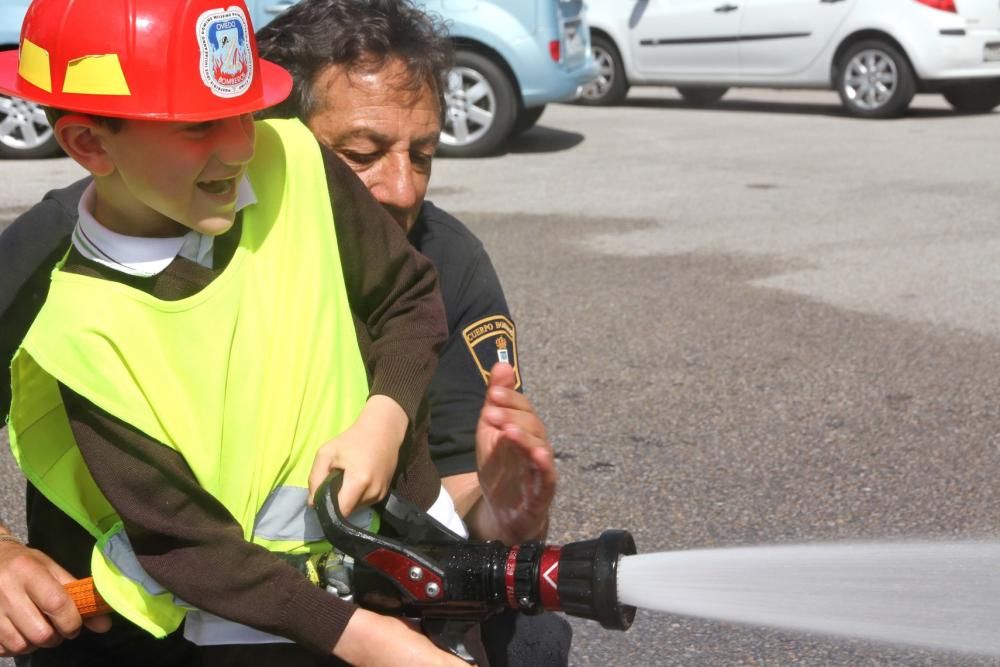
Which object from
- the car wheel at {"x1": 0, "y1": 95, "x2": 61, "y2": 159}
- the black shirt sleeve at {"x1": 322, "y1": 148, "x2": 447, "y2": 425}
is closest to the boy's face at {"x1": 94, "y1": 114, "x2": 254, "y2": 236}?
the black shirt sleeve at {"x1": 322, "y1": 148, "x2": 447, "y2": 425}

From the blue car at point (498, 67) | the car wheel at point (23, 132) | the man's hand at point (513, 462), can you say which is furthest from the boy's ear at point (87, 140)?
the blue car at point (498, 67)

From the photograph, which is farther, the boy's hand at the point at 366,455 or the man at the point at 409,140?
the man at the point at 409,140

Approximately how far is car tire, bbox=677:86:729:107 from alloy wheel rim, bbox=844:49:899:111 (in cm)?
194

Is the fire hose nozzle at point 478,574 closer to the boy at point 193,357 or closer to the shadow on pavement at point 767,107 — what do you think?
the boy at point 193,357

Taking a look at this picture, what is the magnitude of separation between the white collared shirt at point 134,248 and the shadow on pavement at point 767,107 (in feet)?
39.0

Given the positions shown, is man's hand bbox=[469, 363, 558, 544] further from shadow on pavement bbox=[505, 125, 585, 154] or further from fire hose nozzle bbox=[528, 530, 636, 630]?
shadow on pavement bbox=[505, 125, 585, 154]

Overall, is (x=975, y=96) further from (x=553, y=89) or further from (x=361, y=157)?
(x=361, y=157)

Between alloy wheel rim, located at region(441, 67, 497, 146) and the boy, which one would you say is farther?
alloy wheel rim, located at region(441, 67, 497, 146)

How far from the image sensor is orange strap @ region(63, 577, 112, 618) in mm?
1861

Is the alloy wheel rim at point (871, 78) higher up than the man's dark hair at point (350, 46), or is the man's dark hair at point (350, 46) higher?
the man's dark hair at point (350, 46)

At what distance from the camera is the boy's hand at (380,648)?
5.71 ft

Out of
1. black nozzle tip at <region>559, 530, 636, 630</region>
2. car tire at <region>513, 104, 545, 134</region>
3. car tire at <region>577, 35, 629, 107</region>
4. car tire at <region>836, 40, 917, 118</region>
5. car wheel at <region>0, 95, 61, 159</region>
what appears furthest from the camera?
car tire at <region>577, 35, 629, 107</region>

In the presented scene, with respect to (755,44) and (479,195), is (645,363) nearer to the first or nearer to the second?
(479,195)

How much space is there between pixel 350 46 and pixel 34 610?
106cm
